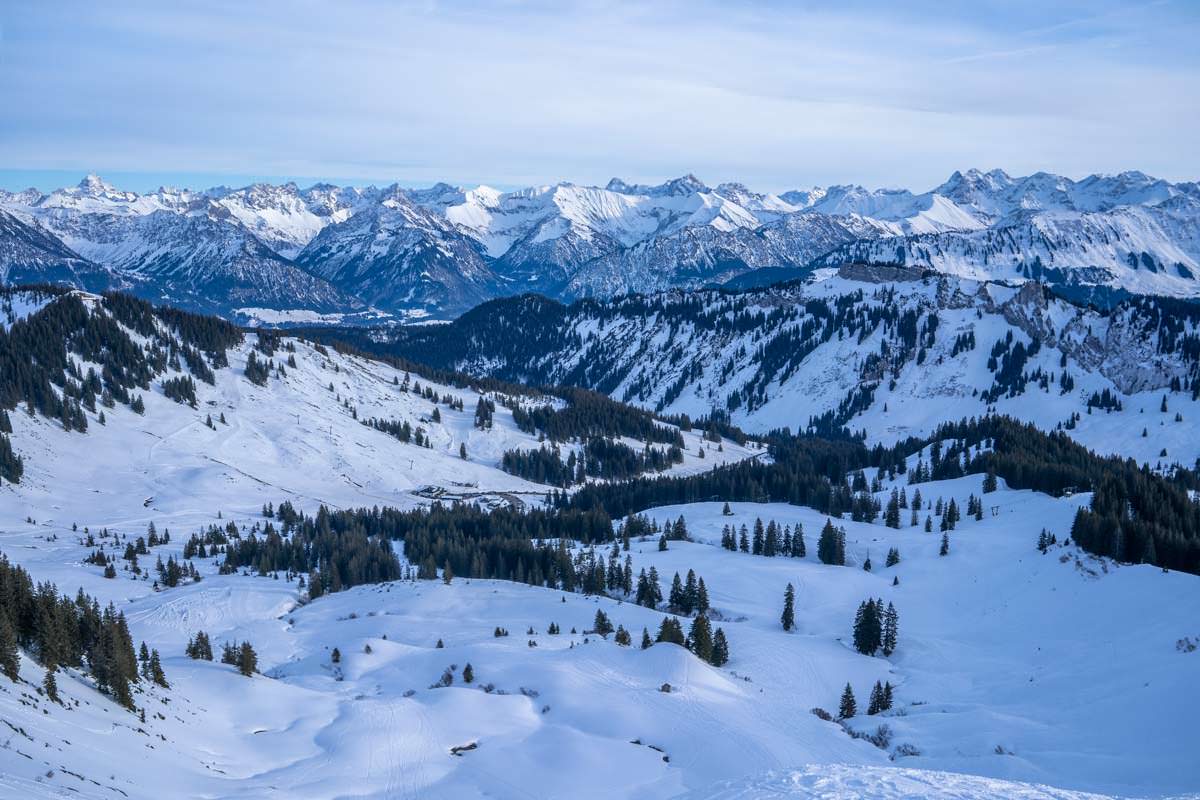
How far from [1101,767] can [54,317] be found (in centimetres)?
20995

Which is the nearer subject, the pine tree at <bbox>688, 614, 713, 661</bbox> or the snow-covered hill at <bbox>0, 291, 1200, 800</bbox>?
the snow-covered hill at <bbox>0, 291, 1200, 800</bbox>

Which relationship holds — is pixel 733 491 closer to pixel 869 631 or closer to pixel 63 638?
pixel 869 631

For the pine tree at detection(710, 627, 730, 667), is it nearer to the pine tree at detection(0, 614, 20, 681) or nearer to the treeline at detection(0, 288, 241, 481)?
the pine tree at detection(0, 614, 20, 681)

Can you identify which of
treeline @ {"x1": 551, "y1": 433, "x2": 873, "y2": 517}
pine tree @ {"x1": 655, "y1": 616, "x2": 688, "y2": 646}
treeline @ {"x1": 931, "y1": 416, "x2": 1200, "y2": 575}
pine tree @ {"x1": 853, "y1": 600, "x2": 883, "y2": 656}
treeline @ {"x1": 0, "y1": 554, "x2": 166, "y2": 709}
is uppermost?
treeline @ {"x1": 0, "y1": 554, "x2": 166, "y2": 709}

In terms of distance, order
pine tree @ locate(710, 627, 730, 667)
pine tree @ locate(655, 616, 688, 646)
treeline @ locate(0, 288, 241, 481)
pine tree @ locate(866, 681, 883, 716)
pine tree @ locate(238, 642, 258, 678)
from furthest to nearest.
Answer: treeline @ locate(0, 288, 241, 481), pine tree @ locate(710, 627, 730, 667), pine tree @ locate(655, 616, 688, 646), pine tree @ locate(866, 681, 883, 716), pine tree @ locate(238, 642, 258, 678)

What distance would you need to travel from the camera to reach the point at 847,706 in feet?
220

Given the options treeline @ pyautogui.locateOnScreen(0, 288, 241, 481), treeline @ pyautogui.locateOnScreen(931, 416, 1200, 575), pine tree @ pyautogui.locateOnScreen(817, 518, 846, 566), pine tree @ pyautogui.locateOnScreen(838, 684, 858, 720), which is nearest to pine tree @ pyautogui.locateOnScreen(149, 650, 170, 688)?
pine tree @ pyautogui.locateOnScreen(838, 684, 858, 720)

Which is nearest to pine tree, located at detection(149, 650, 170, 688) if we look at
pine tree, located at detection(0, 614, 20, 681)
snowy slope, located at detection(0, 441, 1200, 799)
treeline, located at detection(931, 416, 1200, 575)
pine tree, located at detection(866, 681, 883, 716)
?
snowy slope, located at detection(0, 441, 1200, 799)


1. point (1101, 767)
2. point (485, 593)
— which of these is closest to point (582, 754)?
point (1101, 767)

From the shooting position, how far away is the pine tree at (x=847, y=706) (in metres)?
66.6

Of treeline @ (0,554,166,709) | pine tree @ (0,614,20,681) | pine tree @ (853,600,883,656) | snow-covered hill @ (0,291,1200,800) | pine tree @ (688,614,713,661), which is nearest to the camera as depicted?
pine tree @ (0,614,20,681)

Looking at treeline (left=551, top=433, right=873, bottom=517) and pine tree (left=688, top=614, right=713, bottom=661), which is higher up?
pine tree (left=688, top=614, right=713, bottom=661)

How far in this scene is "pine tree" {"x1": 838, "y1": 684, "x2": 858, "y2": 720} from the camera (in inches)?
2623

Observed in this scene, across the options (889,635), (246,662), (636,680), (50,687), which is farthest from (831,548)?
(50,687)
